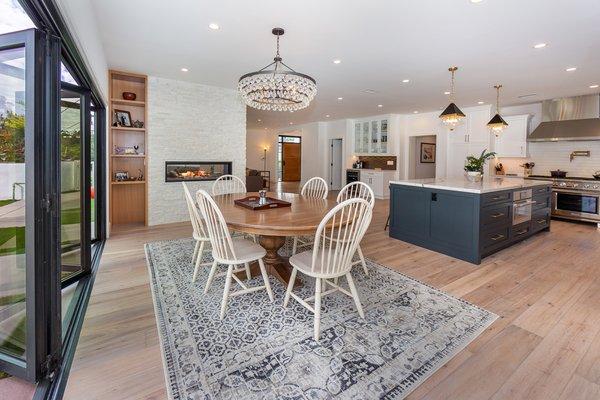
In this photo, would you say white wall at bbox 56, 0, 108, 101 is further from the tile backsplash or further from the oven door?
the tile backsplash

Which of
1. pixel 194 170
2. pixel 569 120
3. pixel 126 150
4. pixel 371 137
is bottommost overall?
pixel 194 170

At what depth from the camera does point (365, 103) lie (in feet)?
23.0

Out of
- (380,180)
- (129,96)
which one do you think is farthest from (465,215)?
(380,180)

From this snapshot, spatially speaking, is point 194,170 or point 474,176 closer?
point 474,176

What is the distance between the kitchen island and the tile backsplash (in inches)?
96.8

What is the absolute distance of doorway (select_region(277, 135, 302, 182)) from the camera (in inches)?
512

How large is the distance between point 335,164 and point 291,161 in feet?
10.3

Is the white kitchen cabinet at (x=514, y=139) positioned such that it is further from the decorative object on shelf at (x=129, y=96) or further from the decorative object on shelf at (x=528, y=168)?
the decorative object on shelf at (x=129, y=96)

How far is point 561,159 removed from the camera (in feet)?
20.9

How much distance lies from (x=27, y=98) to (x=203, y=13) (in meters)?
1.85

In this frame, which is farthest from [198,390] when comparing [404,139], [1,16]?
[404,139]

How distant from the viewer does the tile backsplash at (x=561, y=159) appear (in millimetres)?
5984

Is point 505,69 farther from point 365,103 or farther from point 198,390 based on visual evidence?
point 198,390

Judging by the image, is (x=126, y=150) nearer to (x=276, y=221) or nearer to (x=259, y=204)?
(x=259, y=204)
